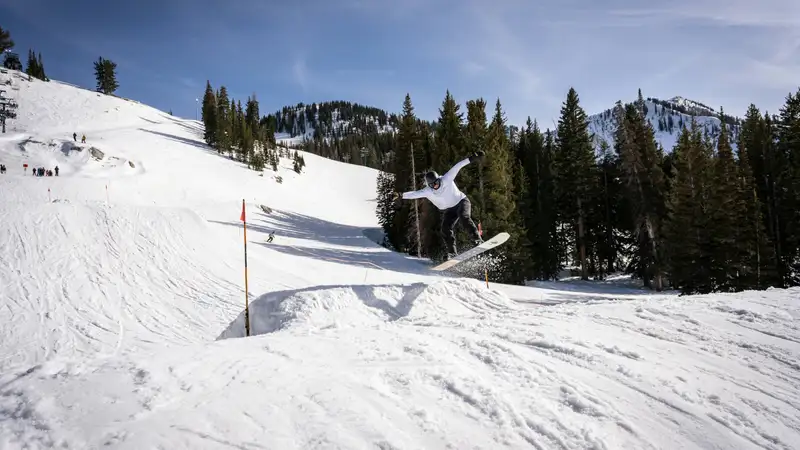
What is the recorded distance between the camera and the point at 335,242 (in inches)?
1404

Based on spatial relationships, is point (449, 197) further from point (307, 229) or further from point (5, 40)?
point (5, 40)

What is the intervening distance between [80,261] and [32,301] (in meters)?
3.18

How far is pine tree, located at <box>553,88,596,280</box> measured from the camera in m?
29.0

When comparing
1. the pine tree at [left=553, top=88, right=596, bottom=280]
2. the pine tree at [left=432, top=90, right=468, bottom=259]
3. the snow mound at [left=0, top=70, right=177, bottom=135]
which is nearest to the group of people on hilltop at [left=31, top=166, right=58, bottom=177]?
the snow mound at [left=0, top=70, right=177, bottom=135]

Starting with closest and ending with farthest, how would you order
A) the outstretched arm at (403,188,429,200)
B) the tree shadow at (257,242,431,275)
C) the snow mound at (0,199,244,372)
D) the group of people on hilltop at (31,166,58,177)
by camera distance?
the outstretched arm at (403,188,429,200), the snow mound at (0,199,244,372), the tree shadow at (257,242,431,275), the group of people on hilltop at (31,166,58,177)

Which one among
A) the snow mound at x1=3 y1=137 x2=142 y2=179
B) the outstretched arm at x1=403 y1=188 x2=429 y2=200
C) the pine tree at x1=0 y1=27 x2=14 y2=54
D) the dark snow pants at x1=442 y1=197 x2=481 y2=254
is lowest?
the dark snow pants at x1=442 y1=197 x2=481 y2=254

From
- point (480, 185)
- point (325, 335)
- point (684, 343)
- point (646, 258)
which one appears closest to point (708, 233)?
point (646, 258)

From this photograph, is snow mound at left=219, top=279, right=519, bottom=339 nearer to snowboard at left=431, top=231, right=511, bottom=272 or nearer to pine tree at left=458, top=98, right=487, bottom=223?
snowboard at left=431, top=231, right=511, bottom=272

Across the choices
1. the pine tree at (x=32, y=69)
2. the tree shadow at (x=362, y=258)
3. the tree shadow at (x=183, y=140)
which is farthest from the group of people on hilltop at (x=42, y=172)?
the pine tree at (x=32, y=69)

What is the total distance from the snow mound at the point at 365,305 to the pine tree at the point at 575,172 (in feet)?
66.0

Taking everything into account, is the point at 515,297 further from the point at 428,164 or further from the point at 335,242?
the point at 335,242

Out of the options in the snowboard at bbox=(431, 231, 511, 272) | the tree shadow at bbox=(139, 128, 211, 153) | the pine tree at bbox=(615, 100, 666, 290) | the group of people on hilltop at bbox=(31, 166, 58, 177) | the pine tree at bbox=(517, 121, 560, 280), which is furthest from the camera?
the tree shadow at bbox=(139, 128, 211, 153)

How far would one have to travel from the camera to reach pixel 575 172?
2923 cm

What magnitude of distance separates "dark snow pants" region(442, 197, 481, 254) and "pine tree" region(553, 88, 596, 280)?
20672 mm
